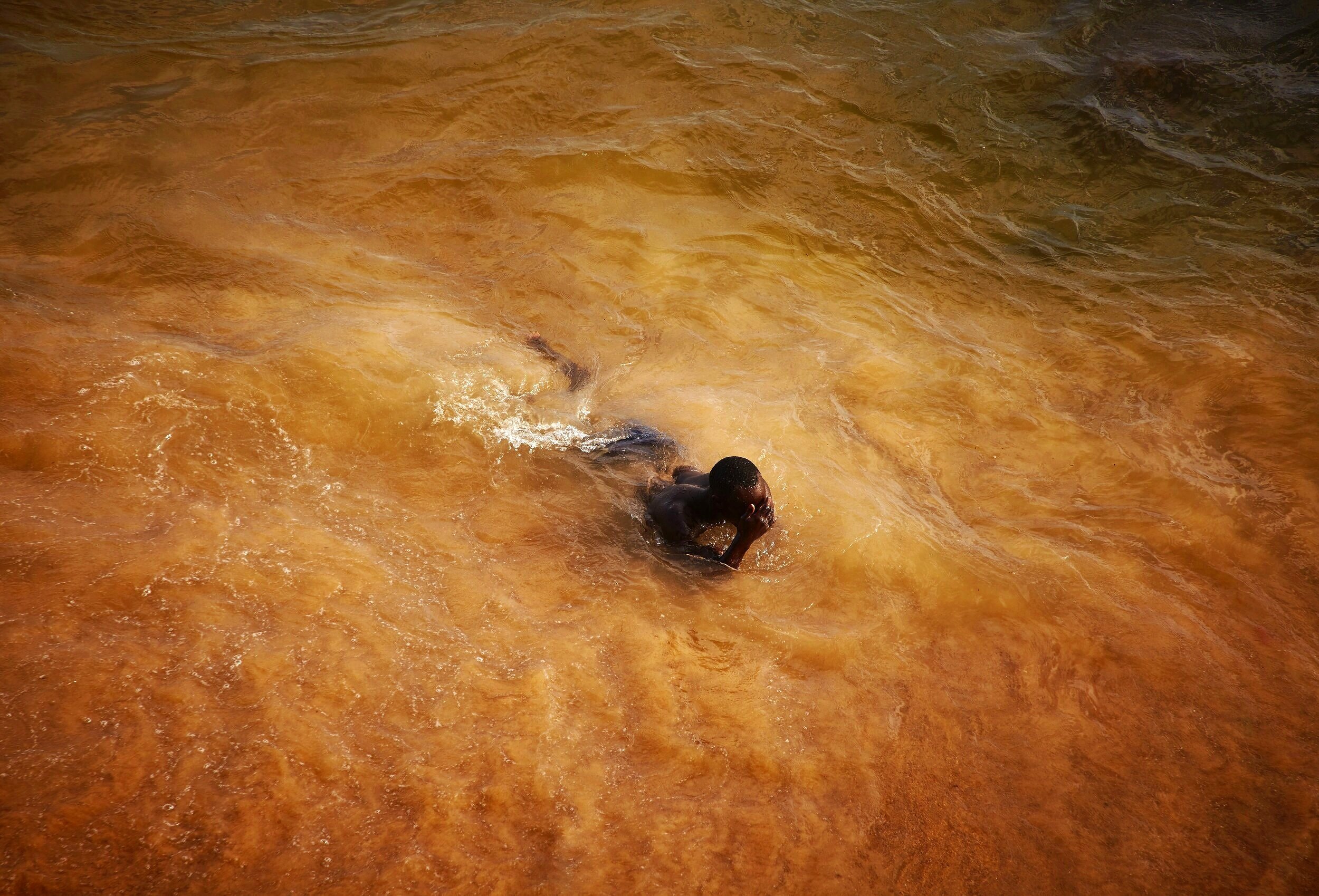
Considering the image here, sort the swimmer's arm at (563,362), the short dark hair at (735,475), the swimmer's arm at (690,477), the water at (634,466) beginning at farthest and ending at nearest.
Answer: the swimmer's arm at (563,362), the swimmer's arm at (690,477), the short dark hair at (735,475), the water at (634,466)

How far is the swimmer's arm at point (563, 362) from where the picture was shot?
16.9 ft

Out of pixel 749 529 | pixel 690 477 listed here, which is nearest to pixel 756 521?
pixel 749 529

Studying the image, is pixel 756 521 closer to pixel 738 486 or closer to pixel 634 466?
pixel 738 486

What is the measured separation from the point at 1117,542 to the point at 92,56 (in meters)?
10.3

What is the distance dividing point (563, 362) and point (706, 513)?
1.86 m

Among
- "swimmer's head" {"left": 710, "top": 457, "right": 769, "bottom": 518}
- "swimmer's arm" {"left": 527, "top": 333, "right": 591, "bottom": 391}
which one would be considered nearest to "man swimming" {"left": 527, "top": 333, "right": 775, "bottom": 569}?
"swimmer's head" {"left": 710, "top": 457, "right": 769, "bottom": 518}

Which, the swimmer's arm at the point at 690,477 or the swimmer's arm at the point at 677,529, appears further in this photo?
the swimmer's arm at the point at 690,477

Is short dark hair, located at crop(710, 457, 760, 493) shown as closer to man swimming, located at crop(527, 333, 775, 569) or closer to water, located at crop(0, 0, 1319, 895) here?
man swimming, located at crop(527, 333, 775, 569)

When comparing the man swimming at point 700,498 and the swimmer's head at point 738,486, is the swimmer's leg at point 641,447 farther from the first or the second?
the swimmer's head at point 738,486

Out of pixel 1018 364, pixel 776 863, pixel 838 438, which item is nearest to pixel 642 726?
pixel 776 863

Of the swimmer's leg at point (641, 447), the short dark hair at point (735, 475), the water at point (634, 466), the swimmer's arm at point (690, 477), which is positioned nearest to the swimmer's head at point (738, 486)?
the short dark hair at point (735, 475)

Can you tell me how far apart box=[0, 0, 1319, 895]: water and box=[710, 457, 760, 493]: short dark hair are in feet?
1.91

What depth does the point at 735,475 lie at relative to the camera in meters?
3.75

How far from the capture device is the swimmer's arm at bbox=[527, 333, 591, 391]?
16.9 ft
